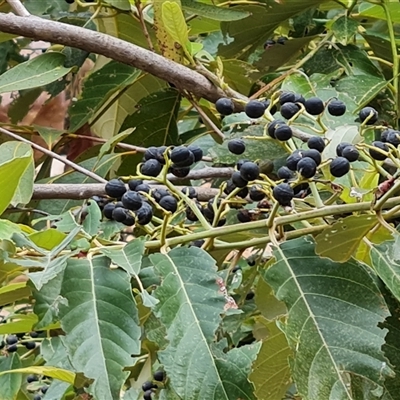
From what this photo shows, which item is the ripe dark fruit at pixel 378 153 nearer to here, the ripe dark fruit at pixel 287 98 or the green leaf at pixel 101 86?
the ripe dark fruit at pixel 287 98

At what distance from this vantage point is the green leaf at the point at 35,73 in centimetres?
98

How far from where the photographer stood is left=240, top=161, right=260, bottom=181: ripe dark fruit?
0.60m

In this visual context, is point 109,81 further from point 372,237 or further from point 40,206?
point 372,237

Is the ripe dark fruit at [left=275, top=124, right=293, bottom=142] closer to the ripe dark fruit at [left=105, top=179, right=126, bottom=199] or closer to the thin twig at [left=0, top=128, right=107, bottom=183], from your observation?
the ripe dark fruit at [left=105, top=179, right=126, bottom=199]

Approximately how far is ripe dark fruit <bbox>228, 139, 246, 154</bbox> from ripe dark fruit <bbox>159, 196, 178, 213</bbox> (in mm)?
111

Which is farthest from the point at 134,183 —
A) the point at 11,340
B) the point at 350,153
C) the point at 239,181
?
the point at 11,340

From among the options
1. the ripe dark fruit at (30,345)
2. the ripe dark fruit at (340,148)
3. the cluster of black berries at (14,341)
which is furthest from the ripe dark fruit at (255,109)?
the ripe dark fruit at (30,345)

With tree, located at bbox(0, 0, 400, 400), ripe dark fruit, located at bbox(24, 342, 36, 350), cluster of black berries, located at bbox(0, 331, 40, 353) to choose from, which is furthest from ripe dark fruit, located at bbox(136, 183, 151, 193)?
ripe dark fruit, located at bbox(24, 342, 36, 350)

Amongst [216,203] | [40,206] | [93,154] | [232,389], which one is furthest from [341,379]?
[93,154]

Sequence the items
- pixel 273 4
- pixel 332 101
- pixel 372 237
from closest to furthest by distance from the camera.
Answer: pixel 372 237 < pixel 332 101 < pixel 273 4

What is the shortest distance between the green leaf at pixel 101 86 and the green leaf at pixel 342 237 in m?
0.64

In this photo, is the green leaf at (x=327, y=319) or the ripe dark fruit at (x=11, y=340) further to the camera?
the ripe dark fruit at (x=11, y=340)

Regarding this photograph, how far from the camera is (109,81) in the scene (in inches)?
44.6

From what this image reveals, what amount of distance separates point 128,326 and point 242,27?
78 cm
